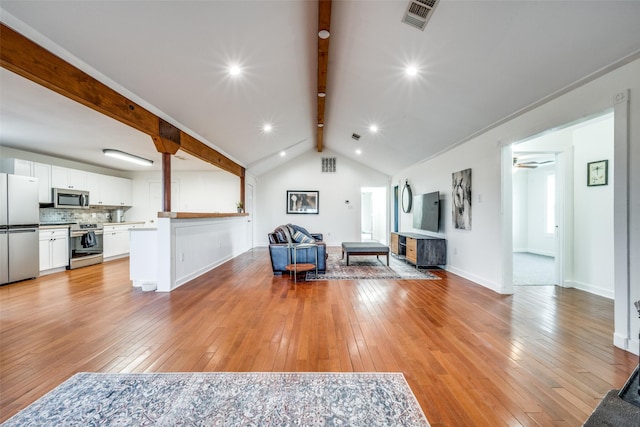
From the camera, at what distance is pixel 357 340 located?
224 centimetres

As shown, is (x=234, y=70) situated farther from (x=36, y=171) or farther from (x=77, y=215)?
(x=77, y=215)

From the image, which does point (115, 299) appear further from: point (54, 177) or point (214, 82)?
point (54, 177)

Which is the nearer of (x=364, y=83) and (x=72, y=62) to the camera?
(x=72, y=62)

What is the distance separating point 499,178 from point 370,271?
2.58m

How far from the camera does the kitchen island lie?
3688 mm

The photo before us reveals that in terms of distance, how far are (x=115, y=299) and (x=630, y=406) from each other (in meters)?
4.77

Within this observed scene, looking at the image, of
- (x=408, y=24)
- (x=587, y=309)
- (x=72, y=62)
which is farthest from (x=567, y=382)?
(x=72, y=62)

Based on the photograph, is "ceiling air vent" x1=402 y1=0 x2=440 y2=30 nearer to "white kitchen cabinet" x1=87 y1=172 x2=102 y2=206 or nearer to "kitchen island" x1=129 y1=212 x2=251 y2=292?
"kitchen island" x1=129 y1=212 x2=251 y2=292

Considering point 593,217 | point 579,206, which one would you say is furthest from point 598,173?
point 593,217

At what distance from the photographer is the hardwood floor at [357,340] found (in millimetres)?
1591

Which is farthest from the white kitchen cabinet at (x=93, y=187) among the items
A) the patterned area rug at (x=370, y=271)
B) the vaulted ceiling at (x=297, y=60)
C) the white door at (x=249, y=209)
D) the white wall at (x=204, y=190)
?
the patterned area rug at (x=370, y=271)

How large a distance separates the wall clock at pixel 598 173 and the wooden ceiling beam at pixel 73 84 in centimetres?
623

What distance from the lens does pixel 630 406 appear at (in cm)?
133

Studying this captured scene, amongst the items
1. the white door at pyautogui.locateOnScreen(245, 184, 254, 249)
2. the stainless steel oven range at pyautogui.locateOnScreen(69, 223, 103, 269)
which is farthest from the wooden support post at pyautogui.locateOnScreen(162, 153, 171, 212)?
the white door at pyautogui.locateOnScreen(245, 184, 254, 249)
